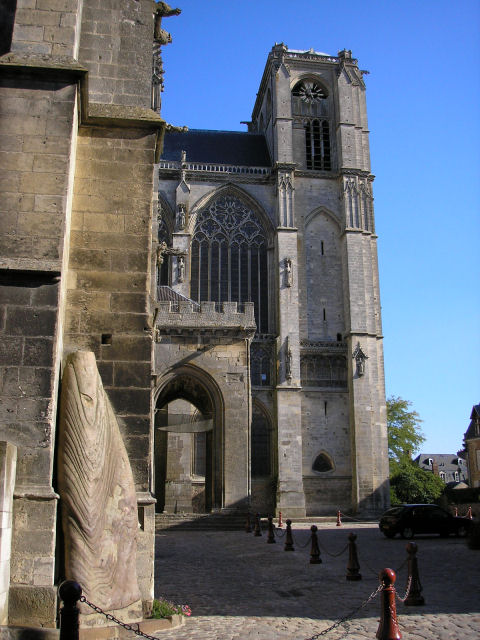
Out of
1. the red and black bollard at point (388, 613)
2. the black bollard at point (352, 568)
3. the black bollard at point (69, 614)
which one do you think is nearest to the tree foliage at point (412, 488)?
the black bollard at point (352, 568)

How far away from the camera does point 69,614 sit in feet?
12.4

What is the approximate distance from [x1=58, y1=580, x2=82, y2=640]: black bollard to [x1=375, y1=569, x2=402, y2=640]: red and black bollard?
2605 millimetres

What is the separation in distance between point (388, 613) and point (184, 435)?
1791 cm

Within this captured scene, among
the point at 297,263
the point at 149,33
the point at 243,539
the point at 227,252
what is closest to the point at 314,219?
the point at 297,263

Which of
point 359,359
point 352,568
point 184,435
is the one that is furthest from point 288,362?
point 352,568

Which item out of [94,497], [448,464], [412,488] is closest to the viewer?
[94,497]

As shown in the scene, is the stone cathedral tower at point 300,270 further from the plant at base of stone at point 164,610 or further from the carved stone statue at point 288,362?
the plant at base of stone at point 164,610

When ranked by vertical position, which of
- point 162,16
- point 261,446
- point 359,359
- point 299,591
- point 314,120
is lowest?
point 299,591

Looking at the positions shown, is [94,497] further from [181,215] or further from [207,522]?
[181,215]

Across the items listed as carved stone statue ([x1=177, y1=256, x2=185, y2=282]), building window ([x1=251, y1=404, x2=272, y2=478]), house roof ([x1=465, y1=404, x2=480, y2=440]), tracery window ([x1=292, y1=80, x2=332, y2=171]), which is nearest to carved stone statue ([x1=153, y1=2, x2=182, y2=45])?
carved stone statue ([x1=177, y1=256, x2=185, y2=282])

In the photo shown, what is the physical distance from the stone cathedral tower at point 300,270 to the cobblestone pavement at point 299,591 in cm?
1528

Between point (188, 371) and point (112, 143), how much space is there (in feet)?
44.0

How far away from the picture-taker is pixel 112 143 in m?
6.98

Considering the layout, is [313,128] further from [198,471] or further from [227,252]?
[198,471]
